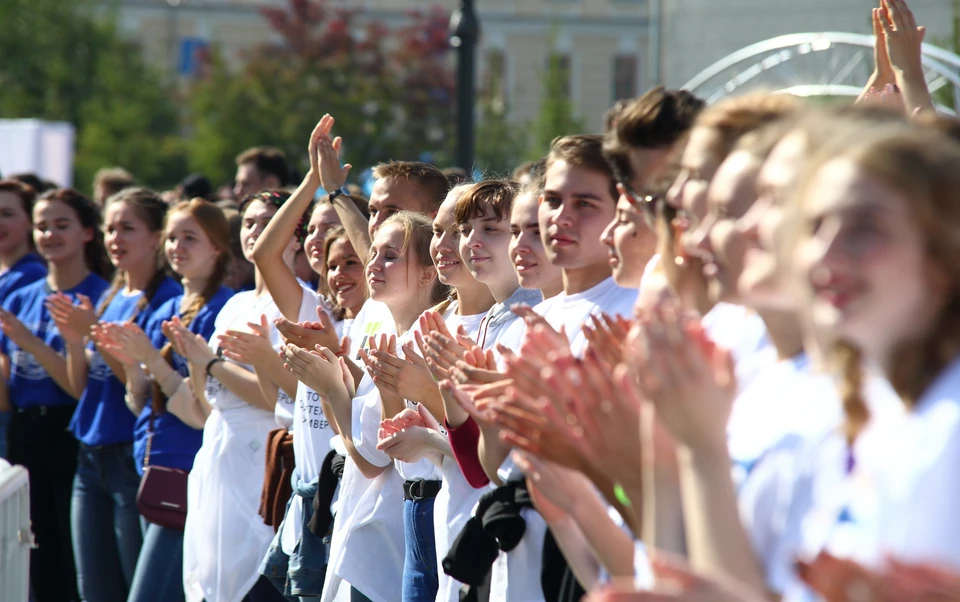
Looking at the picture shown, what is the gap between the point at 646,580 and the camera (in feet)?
7.17

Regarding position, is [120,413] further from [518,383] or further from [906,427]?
[906,427]

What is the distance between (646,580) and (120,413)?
460 centimetres

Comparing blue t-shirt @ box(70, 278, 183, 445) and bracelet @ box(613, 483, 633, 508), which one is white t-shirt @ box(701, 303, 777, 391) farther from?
blue t-shirt @ box(70, 278, 183, 445)

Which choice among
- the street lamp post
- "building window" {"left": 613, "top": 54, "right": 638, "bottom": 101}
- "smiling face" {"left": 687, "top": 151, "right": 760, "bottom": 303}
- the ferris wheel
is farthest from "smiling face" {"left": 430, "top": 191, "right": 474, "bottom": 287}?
"building window" {"left": 613, "top": 54, "right": 638, "bottom": 101}

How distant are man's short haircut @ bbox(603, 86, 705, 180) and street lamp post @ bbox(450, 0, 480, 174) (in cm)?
591

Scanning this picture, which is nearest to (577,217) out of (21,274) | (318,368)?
(318,368)

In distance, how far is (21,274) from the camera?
7621 mm

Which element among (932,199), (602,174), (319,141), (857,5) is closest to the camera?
(932,199)

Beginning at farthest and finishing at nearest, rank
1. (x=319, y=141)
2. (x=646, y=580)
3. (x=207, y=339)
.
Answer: (x=207, y=339)
(x=319, y=141)
(x=646, y=580)

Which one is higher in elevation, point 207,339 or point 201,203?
point 201,203

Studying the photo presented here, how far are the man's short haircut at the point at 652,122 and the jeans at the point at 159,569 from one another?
354 cm

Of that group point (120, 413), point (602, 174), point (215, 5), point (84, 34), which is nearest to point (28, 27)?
point (84, 34)

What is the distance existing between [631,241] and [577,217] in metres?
0.36

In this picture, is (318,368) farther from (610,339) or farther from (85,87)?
(85,87)
